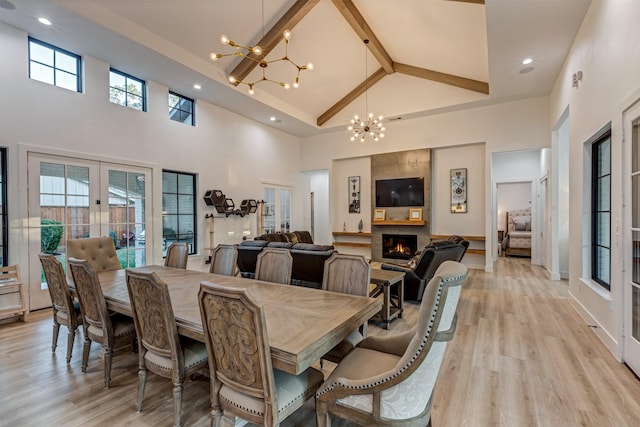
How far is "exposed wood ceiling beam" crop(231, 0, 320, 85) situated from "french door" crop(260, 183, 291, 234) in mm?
3256

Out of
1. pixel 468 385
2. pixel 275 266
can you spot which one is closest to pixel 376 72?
pixel 275 266

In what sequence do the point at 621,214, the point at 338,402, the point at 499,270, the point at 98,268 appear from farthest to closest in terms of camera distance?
the point at 499,270
the point at 98,268
the point at 621,214
the point at 338,402

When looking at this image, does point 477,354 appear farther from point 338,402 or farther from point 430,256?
point 338,402

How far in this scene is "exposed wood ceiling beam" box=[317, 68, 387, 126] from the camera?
7484 mm

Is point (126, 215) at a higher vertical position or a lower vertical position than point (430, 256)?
higher

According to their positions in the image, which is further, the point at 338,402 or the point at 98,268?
the point at 98,268

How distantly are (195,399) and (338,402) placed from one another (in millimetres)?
1316

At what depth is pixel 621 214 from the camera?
8.74ft

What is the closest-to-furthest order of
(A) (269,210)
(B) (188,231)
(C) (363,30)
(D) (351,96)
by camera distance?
(C) (363,30)
(B) (188,231)
(D) (351,96)
(A) (269,210)

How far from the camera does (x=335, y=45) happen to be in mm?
6133

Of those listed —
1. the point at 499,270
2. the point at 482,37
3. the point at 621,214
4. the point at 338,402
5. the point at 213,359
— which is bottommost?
the point at 499,270

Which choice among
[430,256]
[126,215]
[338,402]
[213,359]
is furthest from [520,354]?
[126,215]

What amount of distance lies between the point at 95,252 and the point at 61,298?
3.36 ft

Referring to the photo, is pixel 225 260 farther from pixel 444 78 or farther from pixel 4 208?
pixel 444 78
